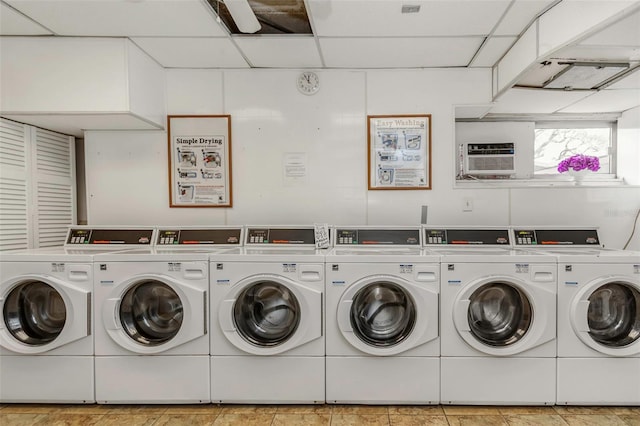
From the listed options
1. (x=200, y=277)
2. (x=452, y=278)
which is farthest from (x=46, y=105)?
(x=452, y=278)

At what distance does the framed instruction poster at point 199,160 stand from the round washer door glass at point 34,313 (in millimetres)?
1088

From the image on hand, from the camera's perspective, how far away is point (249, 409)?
2238 mm

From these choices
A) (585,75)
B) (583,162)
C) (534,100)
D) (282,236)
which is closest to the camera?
(585,75)

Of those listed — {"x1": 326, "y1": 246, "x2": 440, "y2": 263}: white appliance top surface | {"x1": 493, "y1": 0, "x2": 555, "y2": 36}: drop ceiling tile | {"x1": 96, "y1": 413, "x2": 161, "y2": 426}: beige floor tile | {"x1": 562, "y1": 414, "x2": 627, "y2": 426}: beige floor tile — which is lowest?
{"x1": 96, "y1": 413, "x2": 161, "y2": 426}: beige floor tile

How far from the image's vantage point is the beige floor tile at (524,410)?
2.17 meters

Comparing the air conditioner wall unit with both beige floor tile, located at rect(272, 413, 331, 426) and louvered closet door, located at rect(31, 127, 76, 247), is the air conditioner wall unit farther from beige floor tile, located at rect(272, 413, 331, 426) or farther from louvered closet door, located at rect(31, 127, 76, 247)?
louvered closet door, located at rect(31, 127, 76, 247)

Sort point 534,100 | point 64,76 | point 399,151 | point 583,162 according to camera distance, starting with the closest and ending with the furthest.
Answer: point 64,76 < point 534,100 < point 399,151 < point 583,162

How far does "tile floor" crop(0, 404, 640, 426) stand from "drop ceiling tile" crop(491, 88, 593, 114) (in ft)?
7.18

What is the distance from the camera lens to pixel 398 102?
3072mm

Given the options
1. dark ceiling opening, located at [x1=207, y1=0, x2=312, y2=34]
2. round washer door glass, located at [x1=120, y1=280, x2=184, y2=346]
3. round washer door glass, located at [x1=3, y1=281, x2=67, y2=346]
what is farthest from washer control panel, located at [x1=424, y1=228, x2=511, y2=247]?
round washer door glass, located at [x1=3, y1=281, x2=67, y2=346]

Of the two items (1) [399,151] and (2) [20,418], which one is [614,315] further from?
(2) [20,418]

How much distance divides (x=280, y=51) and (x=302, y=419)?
2538mm

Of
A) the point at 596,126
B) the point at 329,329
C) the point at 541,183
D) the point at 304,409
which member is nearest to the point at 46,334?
the point at 304,409

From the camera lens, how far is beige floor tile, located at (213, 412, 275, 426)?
6.86ft
